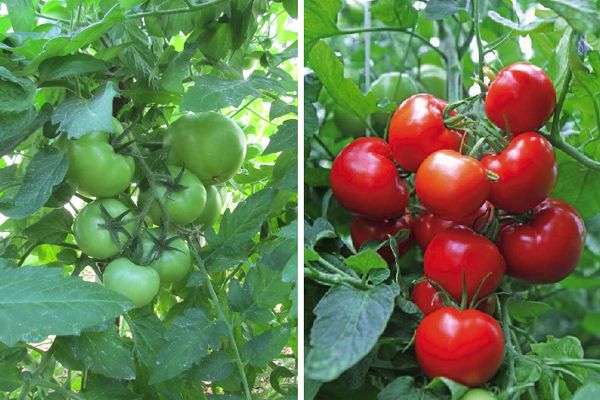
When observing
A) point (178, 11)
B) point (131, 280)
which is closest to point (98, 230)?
point (131, 280)

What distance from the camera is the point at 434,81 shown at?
0.87m

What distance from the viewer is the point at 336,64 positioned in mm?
586

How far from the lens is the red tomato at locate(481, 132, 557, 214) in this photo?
49cm

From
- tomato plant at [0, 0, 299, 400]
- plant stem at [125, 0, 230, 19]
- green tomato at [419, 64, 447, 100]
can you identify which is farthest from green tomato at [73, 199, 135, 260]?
green tomato at [419, 64, 447, 100]

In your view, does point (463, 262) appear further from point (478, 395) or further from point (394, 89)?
point (394, 89)

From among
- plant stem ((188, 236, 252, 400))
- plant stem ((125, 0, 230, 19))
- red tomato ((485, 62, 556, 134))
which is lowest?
plant stem ((188, 236, 252, 400))

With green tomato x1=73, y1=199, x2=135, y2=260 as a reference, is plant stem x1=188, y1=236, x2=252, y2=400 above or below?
below

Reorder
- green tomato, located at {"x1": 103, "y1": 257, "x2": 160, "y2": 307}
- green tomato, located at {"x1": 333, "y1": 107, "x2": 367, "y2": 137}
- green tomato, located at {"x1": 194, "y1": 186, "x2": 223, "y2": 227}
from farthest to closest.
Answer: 1. green tomato, located at {"x1": 333, "y1": 107, "x2": 367, "y2": 137}
2. green tomato, located at {"x1": 194, "y1": 186, "x2": 223, "y2": 227}
3. green tomato, located at {"x1": 103, "y1": 257, "x2": 160, "y2": 307}

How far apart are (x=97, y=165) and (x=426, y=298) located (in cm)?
25

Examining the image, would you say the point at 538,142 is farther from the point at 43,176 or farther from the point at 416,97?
the point at 43,176

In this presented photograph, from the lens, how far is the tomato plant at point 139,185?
520 millimetres

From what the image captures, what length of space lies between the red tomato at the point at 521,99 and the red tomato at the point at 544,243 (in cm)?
6

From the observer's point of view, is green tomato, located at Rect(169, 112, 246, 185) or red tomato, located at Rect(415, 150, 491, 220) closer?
red tomato, located at Rect(415, 150, 491, 220)

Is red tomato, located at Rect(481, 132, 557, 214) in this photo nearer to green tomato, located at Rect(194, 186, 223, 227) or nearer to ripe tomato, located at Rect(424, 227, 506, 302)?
ripe tomato, located at Rect(424, 227, 506, 302)
